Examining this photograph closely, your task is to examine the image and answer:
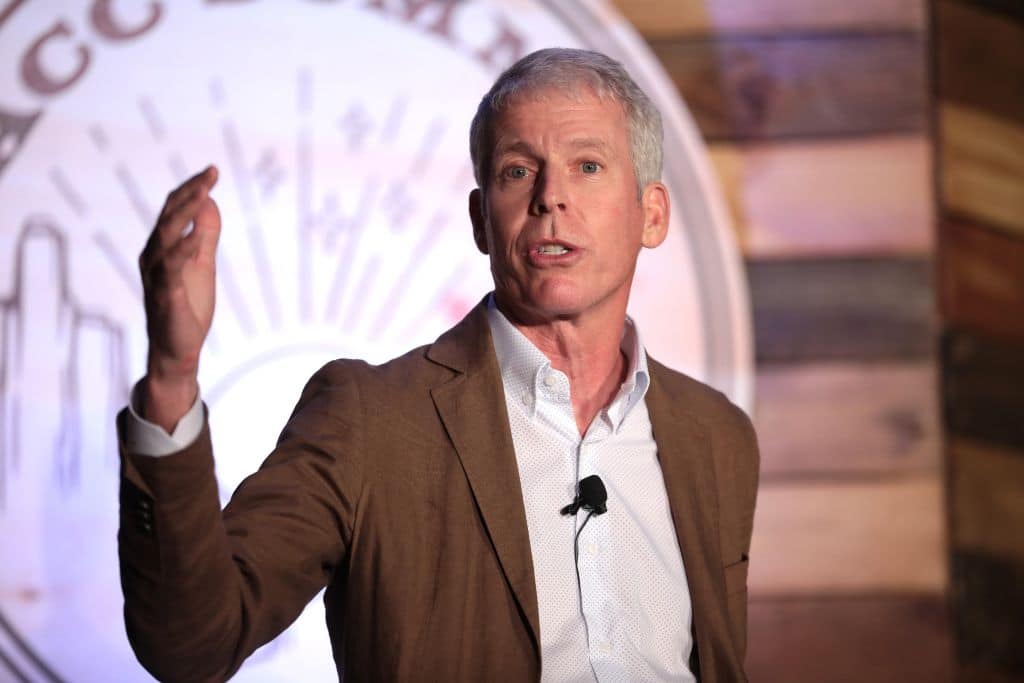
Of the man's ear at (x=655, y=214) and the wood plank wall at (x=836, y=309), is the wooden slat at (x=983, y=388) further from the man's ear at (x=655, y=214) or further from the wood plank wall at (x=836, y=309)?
A: the man's ear at (x=655, y=214)

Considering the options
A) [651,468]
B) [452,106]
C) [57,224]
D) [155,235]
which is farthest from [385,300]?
[155,235]

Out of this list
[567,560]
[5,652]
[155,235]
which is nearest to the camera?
[155,235]

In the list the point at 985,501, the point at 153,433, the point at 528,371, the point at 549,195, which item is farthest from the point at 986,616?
the point at 153,433

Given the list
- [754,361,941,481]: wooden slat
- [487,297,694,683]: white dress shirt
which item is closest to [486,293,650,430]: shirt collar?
[487,297,694,683]: white dress shirt

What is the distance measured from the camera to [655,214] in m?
1.78

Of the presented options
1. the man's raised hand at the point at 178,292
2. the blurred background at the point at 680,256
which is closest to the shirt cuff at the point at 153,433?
the man's raised hand at the point at 178,292

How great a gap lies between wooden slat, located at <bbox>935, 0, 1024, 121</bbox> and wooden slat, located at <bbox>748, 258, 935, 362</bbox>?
0.39m

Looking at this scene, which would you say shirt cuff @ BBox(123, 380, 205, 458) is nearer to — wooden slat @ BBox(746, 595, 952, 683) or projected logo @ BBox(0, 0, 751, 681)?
projected logo @ BBox(0, 0, 751, 681)

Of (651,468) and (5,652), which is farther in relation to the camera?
(5,652)

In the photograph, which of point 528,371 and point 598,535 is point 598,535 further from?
point 528,371

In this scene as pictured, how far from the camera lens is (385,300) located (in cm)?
229

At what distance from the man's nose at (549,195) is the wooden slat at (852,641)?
3.86 ft

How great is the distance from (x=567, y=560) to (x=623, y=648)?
13cm

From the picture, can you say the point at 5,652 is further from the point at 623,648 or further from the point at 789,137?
the point at 789,137
